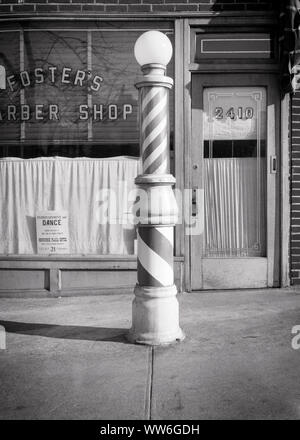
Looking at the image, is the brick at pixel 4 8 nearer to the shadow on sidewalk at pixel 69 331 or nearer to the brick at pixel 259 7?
the brick at pixel 259 7

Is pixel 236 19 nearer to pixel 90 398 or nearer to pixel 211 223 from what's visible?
pixel 211 223

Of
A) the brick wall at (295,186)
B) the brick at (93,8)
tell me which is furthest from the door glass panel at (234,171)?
the brick at (93,8)

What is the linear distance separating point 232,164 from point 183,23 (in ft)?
5.65

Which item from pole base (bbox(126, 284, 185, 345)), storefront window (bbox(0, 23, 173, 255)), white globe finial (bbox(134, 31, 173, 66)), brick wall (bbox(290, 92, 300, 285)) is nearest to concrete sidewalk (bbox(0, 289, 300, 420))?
pole base (bbox(126, 284, 185, 345))

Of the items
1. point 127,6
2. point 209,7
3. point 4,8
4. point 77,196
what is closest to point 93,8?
point 127,6

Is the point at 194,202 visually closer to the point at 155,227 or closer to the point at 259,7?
the point at 155,227

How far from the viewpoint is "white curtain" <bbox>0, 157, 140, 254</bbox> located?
6.11m

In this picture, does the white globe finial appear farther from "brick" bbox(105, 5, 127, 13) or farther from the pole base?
"brick" bbox(105, 5, 127, 13)

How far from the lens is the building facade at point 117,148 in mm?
6043

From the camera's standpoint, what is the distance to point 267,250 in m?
6.15

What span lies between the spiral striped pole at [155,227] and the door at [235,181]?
1.85m

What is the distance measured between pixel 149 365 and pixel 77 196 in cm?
286

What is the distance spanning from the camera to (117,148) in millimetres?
6137

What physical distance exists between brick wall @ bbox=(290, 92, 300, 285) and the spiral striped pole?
235 centimetres
